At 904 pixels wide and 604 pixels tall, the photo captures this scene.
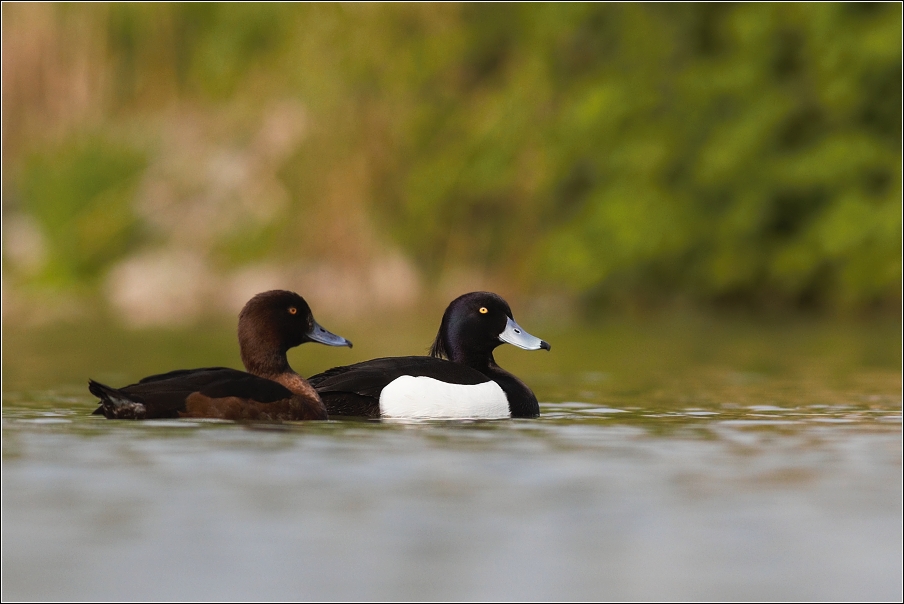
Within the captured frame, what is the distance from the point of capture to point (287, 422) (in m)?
8.42

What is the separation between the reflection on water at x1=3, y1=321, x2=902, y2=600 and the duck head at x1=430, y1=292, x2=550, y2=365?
50 centimetres

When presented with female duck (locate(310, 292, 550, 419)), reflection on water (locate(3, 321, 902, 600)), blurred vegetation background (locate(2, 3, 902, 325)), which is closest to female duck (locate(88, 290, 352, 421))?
reflection on water (locate(3, 321, 902, 600))

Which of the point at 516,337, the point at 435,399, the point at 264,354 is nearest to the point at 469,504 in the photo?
the point at 435,399

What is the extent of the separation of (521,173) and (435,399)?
1476cm

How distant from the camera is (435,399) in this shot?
8844mm

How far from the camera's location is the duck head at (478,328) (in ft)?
31.0

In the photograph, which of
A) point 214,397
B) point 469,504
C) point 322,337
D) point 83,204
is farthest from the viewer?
point 83,204

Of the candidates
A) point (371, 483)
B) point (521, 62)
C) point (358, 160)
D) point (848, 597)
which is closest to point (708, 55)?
point (521, 62)

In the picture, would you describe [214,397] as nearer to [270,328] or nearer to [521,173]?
[270,328]

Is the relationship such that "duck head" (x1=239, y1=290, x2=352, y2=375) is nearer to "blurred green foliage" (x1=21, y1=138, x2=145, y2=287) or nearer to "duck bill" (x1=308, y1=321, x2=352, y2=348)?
"duck bill" (x1=308, y1=321, x2=352, y2=348)

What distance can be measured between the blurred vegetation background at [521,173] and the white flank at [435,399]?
1248 cm

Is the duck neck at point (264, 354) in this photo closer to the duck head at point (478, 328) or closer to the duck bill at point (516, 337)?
the duck head at point (478, 328)

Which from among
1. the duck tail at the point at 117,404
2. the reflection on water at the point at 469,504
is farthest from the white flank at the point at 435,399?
the duck tail at the point at 117,404

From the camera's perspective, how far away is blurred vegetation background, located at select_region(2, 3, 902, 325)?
71.5ft
